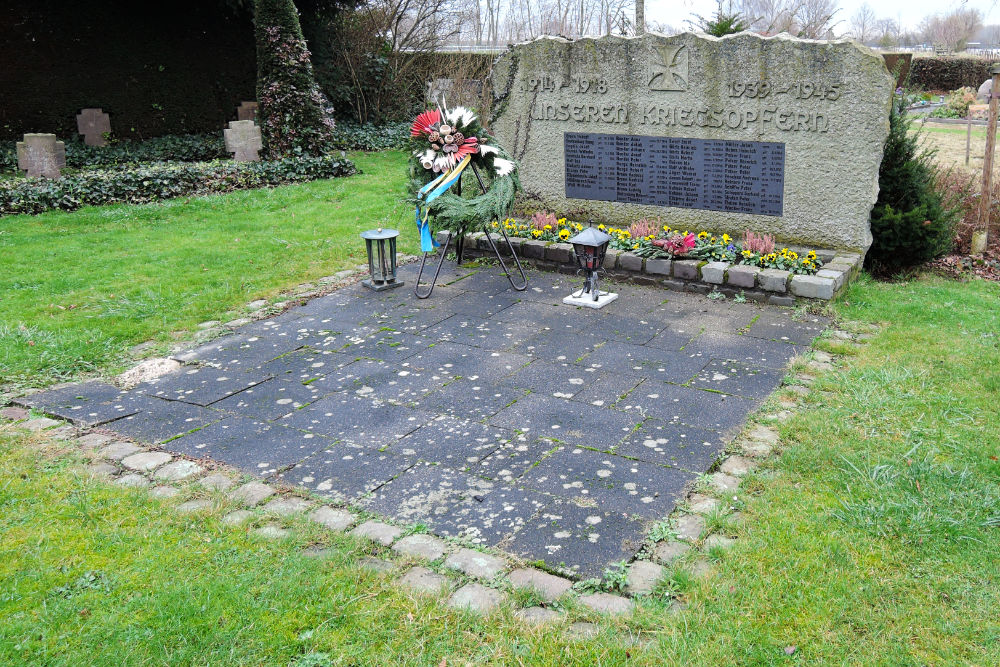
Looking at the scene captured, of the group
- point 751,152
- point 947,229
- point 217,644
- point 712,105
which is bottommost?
point 217,644

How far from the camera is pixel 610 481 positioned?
3750 mm

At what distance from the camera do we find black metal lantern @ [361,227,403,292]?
6.87 metres

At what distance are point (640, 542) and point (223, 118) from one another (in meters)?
15.8

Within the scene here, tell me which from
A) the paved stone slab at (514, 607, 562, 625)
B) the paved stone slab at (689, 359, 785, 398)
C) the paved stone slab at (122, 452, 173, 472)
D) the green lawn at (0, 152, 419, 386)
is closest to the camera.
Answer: the paved stone slab at (514, 607, 562, 625)

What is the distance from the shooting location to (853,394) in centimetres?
456

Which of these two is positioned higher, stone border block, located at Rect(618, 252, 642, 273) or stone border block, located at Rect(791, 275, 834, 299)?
stone border block, located at Rect(618, 252, 642, 273)

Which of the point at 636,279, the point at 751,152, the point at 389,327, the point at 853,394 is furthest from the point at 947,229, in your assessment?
the point at 389,327

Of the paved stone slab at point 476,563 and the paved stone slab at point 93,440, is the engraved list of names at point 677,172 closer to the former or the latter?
the paved stone slab at point 476,563

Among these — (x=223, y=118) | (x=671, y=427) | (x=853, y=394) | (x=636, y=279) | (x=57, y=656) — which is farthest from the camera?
(x=223, y=118)

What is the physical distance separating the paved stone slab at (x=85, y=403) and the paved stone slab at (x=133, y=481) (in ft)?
2.64

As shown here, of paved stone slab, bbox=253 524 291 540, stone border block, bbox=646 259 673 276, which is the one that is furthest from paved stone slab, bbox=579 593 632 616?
stone border block, bbox=646 259 673 276

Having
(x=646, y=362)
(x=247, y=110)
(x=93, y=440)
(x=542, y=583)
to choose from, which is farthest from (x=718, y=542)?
(x=247, y=110)

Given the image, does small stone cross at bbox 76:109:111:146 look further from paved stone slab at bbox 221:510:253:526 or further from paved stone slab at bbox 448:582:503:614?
paved stone slab at bbox 448:582:503:614

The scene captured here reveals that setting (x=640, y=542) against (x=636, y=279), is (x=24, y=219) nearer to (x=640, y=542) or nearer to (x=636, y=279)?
(x=636, y=279)
